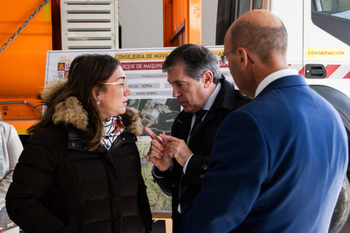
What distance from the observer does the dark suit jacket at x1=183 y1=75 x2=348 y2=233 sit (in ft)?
2.85

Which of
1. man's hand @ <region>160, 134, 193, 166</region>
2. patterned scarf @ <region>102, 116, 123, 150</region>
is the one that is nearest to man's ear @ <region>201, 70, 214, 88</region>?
man's hand @ <region>160, 134, 193, 166</region>

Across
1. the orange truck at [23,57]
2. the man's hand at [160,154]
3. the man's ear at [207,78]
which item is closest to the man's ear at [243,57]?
the man's ear at [207,78]

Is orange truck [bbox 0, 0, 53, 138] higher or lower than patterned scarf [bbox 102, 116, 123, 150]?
higher

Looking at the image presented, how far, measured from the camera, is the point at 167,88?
9.14 feet

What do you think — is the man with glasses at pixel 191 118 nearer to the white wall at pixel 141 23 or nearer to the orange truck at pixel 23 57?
the orange truck at pixel 23 57

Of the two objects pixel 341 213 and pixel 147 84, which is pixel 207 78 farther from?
pixel 341 213

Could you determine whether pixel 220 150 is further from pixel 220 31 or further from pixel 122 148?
pixel 220 31

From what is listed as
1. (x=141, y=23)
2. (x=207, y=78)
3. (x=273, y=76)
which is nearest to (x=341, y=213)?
(x=207, y=78)

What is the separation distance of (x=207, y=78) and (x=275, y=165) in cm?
80

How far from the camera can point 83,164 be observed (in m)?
1.50

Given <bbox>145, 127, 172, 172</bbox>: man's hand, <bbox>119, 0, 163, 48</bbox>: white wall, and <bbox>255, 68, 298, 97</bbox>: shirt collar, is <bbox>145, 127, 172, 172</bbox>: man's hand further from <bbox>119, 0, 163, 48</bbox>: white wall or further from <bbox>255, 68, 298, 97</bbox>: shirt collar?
<bbox>119, 0, 163, 48</bbox>: white wall

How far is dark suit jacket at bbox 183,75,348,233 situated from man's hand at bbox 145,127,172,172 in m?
0.68

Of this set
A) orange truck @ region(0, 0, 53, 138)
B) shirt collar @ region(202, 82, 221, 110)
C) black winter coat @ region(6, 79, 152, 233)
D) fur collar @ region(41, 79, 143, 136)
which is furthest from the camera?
orange truck @ region(0, 0, 53, 138)

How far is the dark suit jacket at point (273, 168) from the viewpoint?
868 millimetres
